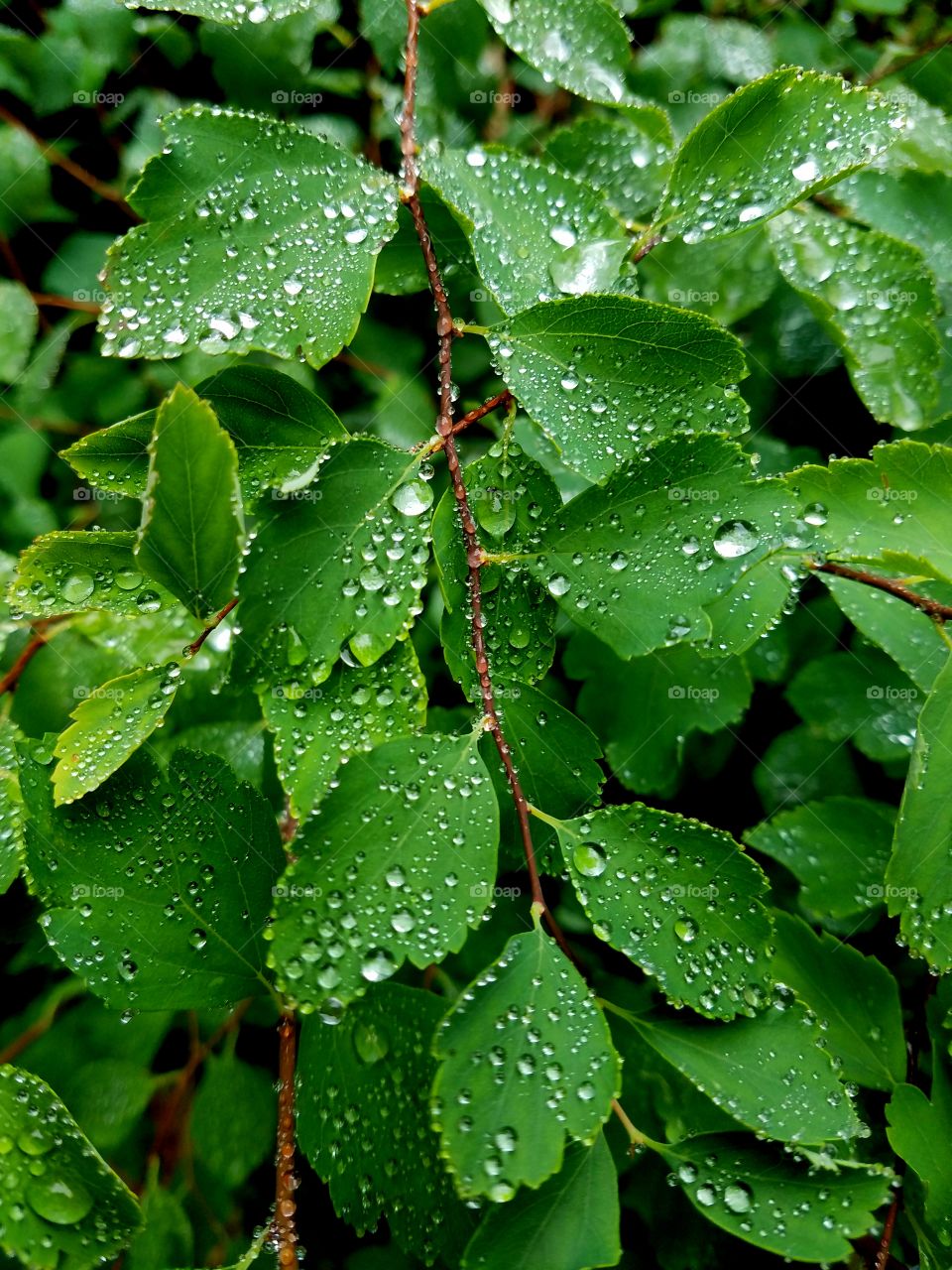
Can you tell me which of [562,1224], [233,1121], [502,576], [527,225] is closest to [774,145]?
[527,225]

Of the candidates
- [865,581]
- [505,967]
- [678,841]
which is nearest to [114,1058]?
[505,967]

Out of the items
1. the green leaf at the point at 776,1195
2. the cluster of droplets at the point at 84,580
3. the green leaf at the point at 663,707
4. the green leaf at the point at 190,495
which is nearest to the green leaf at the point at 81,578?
the cluster of droplets at the point at 84,580

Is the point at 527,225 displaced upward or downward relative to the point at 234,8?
downward

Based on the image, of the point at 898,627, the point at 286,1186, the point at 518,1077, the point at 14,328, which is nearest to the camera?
the point at 518,1077

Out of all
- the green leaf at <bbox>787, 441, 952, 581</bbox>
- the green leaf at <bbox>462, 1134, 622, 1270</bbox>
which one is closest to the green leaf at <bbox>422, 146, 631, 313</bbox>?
the green leaf at <bbox>787, 441, 952, 581</bbox>

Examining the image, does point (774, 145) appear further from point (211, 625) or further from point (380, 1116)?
point (380, 1116)

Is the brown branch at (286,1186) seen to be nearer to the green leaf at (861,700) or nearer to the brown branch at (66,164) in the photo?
the green leaf at (861,700)
